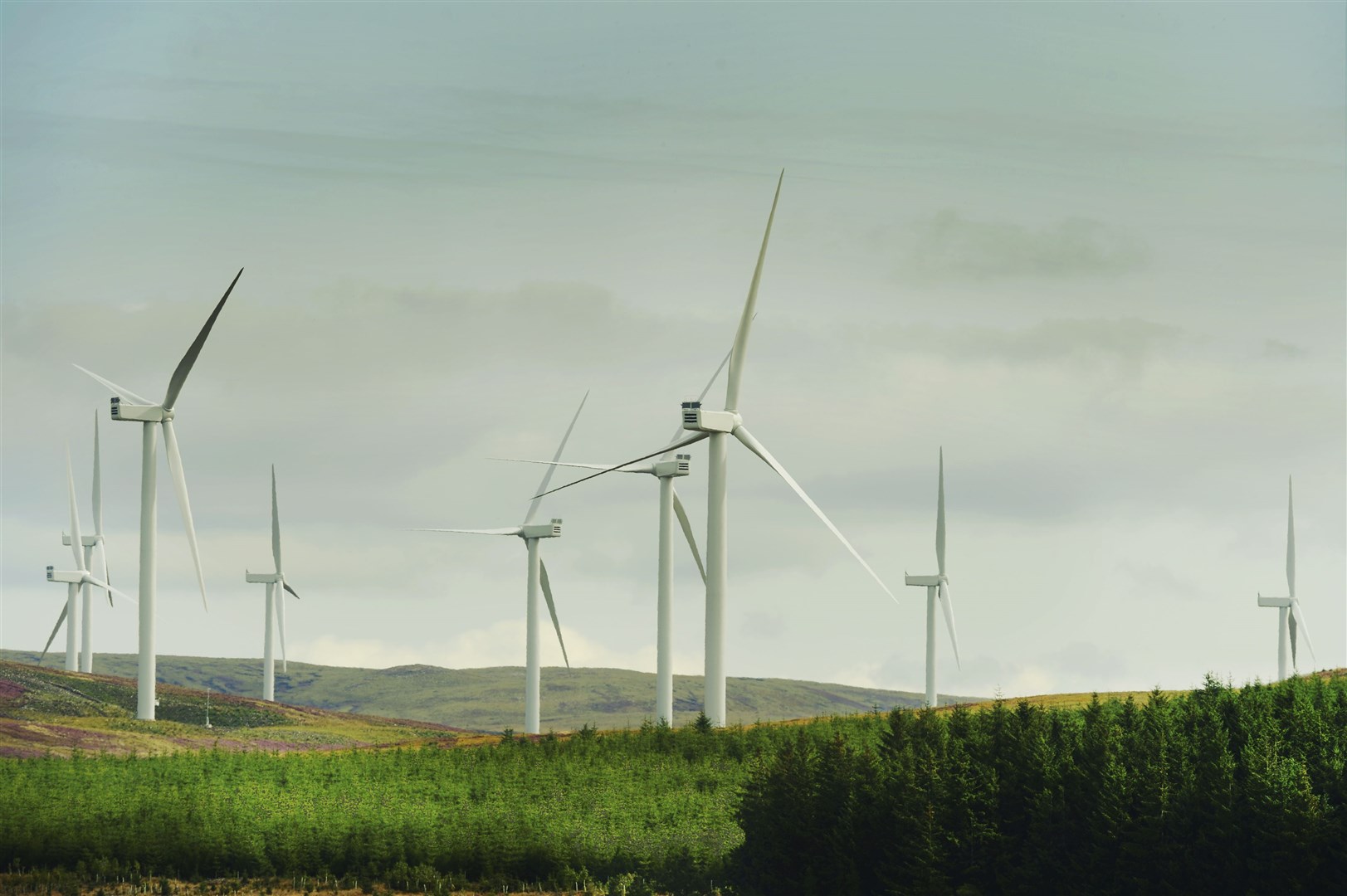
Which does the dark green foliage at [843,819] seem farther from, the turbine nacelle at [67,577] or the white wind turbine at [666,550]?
the turbine nacelle at [67,577]

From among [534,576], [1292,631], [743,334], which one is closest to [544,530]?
[534,576]

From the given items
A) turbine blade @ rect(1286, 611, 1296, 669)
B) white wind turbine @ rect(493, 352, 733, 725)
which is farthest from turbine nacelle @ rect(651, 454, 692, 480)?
turbine blade @ rect(1286, 611, 1296, 669)

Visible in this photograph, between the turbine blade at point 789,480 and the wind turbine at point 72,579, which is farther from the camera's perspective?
the wind turbine at point 72,579

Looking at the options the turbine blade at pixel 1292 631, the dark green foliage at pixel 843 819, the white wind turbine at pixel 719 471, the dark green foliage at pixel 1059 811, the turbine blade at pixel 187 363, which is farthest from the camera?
the turbine blade at pixel 1292 631

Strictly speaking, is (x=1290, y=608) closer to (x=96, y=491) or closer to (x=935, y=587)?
(x=935, y=587)

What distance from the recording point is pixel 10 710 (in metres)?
113

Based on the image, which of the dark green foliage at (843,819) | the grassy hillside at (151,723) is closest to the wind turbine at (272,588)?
the grassy hillside at (151,723)

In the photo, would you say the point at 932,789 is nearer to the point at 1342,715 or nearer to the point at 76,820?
the point at 1342,715

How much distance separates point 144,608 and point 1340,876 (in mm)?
80717

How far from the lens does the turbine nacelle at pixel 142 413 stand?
337 feet

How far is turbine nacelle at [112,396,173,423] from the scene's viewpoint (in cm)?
10262

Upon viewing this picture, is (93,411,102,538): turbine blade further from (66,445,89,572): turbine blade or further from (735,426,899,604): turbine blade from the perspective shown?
(735,426,899,604): turbine blade

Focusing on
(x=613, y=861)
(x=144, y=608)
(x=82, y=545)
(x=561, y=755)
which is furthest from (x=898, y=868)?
(x=82, y=545)

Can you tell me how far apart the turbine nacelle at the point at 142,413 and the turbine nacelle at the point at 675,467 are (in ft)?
109
